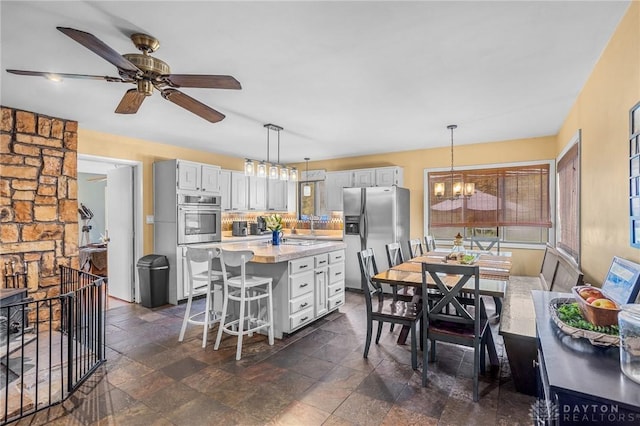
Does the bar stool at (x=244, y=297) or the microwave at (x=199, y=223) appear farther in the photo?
the microwave at (x=199, y=223)

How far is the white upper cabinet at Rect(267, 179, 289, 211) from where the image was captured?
689 cm

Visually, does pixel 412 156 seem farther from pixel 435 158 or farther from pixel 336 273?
pixel 336 273

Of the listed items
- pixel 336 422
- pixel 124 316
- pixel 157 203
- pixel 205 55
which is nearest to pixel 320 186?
pixel 157 203

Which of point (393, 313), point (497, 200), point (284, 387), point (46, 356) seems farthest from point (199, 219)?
point (497, 200)

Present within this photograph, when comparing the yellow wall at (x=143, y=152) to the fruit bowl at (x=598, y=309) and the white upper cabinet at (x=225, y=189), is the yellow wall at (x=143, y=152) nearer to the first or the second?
the white upper cabinet at (x=225, y=189)

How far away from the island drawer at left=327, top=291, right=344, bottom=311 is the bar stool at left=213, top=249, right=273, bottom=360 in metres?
0.93

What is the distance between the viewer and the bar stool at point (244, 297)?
121 inches

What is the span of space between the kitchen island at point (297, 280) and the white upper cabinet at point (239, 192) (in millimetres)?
2478

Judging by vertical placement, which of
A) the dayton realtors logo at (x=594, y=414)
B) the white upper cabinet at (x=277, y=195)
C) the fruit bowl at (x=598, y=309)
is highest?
the white upper cabinet at (x=277, y=195)

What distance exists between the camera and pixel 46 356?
3064mm

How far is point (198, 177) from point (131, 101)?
2.84 meters

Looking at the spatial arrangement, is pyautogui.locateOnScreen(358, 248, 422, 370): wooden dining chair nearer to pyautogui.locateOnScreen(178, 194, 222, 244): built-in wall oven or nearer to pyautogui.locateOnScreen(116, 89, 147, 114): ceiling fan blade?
pyautogui.locateOnScreen(116, 89, 147, 114): ceiling fan blade

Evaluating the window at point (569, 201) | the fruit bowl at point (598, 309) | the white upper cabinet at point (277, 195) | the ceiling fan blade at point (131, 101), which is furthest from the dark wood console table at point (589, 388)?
the white upper cabinet at point (277, 195)

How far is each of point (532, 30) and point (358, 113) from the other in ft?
6.32
